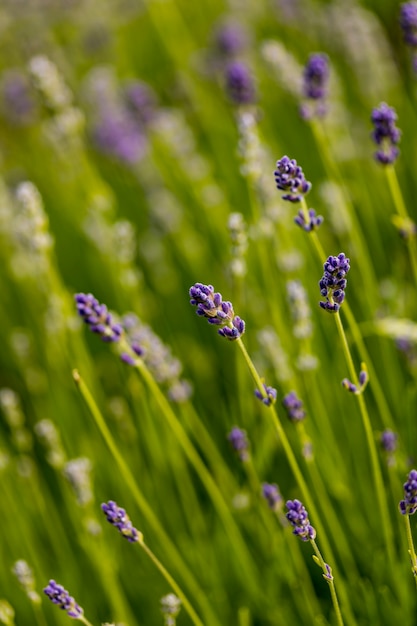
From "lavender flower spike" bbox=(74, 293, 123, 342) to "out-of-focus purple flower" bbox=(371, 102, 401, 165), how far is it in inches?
31.4

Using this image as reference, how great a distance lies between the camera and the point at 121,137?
13.0 ft

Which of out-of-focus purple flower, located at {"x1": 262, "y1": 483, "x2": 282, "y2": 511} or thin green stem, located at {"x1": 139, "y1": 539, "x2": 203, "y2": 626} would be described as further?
out-of-focus purple flower, located at {"x1": 262, "y1": 483, "x2": 282, "y2": 511}

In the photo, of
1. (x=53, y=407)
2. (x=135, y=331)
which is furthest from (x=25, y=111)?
(x=135, y=331)

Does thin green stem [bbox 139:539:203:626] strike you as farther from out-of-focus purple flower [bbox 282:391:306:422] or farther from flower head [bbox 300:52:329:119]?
flower head [bbox 300:52:329:119]

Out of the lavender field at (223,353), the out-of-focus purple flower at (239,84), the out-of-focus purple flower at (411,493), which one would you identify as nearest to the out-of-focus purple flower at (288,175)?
the lavender field at (223,353)

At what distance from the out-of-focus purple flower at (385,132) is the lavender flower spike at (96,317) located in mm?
796

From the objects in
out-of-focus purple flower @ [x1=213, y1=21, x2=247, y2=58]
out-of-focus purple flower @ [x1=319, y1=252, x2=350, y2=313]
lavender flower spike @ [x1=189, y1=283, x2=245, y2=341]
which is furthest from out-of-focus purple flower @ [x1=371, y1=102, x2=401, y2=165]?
out-of-focus purple flower @ [x1=213, y1=21, x2=247, y2=58]

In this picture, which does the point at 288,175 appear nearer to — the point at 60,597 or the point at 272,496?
the point at 272,496

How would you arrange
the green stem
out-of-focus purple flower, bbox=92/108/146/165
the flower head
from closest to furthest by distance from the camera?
the green stem → the flower head → out-of-focus purple flower, bbox=92/108/146/165

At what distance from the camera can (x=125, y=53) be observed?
621cm

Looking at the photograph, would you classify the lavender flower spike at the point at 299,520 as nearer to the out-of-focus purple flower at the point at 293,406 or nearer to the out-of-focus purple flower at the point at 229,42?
the out-of-focus purple flower at the point at 293,406

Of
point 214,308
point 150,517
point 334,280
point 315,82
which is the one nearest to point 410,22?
point 315,82

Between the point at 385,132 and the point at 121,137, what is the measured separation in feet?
7.89

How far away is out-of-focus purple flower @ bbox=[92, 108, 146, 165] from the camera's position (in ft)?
12.9
